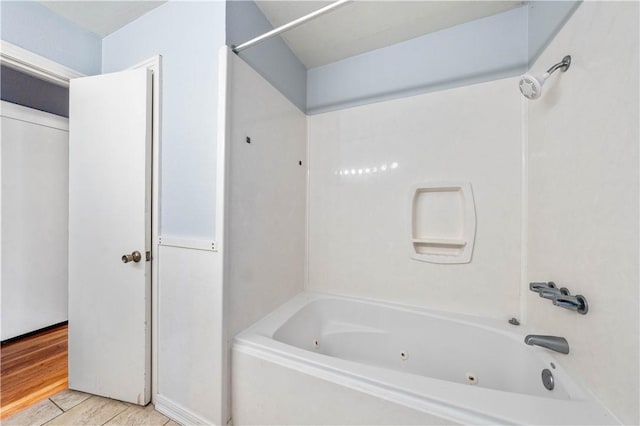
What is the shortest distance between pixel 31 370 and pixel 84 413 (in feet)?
2.48

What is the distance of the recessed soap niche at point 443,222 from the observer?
4.68ft

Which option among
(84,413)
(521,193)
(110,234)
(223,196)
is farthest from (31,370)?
(521,193)

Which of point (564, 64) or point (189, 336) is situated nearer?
point (564, 64)

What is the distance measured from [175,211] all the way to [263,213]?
0.47 metres

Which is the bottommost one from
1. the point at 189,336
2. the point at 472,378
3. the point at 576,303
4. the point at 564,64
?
the point at 472,378

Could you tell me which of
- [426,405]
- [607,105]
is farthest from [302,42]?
[426,405]

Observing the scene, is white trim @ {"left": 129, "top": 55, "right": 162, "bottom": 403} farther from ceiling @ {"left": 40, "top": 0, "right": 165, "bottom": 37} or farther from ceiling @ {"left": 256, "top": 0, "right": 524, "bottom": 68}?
ceiling @ {"left": 256, "top": 0, "right": 524, "bottom": 68}

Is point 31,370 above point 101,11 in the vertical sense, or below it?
below

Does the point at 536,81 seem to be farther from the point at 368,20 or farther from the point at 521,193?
the point at 368,20

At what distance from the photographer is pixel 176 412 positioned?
1.21m

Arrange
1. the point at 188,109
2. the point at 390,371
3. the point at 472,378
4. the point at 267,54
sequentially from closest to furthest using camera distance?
the point at 390,371
the point at 188,109
the point at 472,378
the point at 267,54

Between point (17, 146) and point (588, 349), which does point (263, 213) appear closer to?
point (588, 349)

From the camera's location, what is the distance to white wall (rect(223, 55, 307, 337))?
116cm

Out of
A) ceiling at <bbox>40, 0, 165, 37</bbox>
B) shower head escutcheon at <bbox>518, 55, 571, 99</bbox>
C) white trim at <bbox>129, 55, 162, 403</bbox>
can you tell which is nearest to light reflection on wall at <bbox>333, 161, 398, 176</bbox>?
shower head escutcheon at <bbox>518, 55, 571, 99</bbox>
